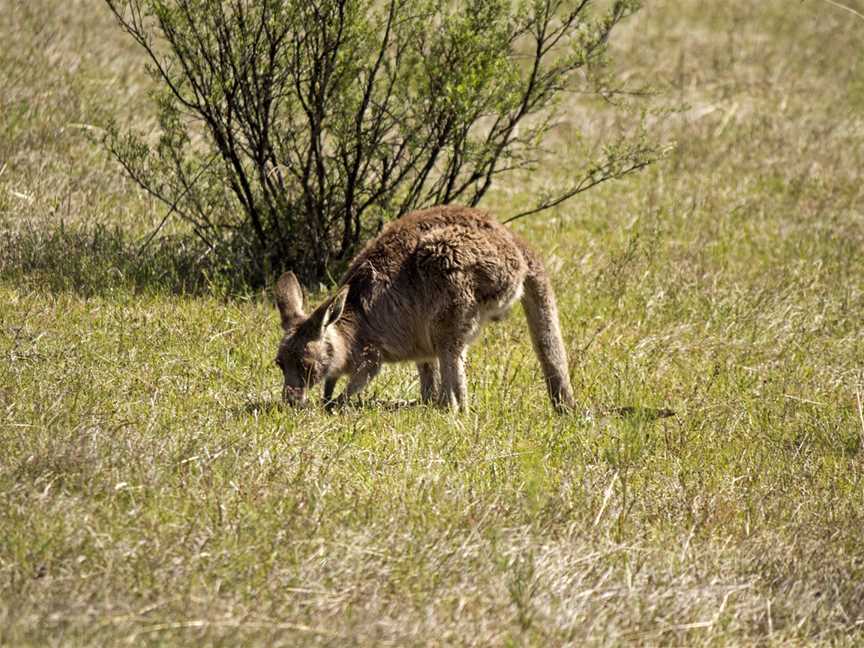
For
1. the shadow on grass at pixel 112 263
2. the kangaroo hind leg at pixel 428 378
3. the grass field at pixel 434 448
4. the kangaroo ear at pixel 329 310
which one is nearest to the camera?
the grass field at pixel 434 448

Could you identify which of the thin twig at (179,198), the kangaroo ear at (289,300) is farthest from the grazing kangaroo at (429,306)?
the thin twig at (179,198)

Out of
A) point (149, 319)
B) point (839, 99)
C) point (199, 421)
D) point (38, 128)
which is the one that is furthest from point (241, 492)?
point (839, 99)

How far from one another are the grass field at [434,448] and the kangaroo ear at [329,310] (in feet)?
1.58

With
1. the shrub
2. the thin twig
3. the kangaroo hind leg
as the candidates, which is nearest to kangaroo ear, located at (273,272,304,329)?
the kangaroo hind leg

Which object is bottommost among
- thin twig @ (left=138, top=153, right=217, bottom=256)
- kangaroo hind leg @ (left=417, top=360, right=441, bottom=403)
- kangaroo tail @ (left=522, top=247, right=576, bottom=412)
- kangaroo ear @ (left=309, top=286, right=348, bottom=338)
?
kangaroo hind leg @ (left=417, top=360, right=441, bottom=403)

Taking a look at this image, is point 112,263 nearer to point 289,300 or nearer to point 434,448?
point 289,300

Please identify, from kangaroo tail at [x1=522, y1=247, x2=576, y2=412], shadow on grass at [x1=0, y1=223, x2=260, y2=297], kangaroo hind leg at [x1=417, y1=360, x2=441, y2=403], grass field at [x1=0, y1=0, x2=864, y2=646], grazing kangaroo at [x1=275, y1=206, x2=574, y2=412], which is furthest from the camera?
shadow on grass at [x1=0, y1=223, x2=260, y2=297]

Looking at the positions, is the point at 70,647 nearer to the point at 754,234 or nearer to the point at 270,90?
the point at 270,90

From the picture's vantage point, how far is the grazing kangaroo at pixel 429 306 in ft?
21.8

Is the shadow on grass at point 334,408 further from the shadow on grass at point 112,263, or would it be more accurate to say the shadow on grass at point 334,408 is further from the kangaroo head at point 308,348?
the shadow on grass at point 112,263

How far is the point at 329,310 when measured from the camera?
6359mm

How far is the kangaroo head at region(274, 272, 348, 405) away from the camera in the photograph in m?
6.38

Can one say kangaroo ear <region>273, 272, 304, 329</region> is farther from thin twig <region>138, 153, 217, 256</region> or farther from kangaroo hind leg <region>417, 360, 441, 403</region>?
thin twig <region>138, 153, 217, 256</region>

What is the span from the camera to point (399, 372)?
772 centimetres
